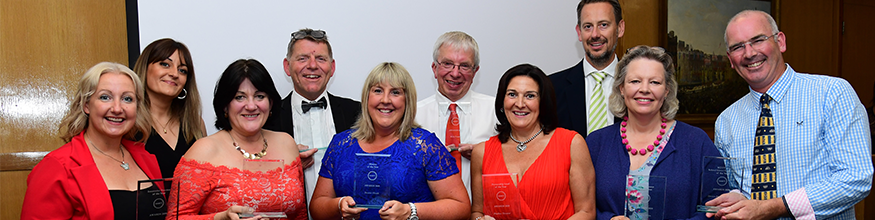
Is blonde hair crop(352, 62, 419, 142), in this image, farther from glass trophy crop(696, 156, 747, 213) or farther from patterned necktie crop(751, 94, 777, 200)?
patterned necktie crop(751, 94, 777, 200)

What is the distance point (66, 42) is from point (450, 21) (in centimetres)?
285

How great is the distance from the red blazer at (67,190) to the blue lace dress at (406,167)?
944 millimetres

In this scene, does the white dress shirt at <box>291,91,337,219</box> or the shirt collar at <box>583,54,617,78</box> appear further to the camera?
the shirt collar at <box>583,54,617,78</box>

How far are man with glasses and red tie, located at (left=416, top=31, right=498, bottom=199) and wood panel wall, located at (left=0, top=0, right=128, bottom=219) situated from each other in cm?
231

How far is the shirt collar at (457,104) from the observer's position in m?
3.34

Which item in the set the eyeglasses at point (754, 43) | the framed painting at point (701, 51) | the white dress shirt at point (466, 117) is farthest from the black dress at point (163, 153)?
the framed painting at point (701, 51)

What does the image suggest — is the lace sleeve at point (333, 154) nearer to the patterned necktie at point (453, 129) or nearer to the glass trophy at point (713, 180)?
the patterned necktie at point (453, 129)

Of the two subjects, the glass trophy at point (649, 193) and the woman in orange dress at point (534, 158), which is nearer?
the glass trophy at point (649, 193)

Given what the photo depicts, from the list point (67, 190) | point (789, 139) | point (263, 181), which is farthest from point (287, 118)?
point (789, 139)

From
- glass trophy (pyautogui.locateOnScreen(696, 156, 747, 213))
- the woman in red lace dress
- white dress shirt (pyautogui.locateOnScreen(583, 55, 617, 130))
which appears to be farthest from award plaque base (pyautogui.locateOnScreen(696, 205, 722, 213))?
the woman in red lace dress

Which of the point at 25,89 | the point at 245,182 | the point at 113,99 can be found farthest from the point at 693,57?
the point at 25,89

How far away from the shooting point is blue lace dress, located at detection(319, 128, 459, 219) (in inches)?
98.8

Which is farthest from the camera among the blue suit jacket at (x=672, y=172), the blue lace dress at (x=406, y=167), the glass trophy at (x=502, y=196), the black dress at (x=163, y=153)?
the black dress at (x=163, y=153)

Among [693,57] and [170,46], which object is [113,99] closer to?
[170,46]
